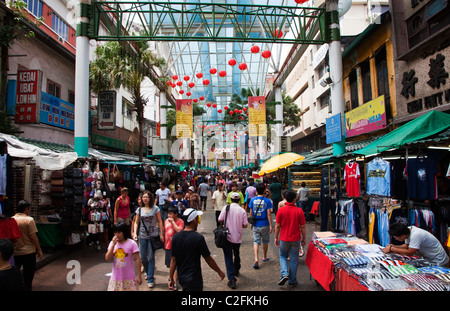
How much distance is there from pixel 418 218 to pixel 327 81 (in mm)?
7620

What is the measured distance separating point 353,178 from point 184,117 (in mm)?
12261

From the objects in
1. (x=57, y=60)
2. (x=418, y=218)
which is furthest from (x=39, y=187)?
(x=418, y=218)

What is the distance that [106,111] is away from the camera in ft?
44.6

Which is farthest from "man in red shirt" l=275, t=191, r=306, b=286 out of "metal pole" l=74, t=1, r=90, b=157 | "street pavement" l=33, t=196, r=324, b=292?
"metal pole" l=74, t=1, r=90, b=157

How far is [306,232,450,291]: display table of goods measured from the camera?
127 inches

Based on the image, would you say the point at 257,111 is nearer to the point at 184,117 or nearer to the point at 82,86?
the point at 184,117

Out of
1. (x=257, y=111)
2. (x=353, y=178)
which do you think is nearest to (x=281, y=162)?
(x=353, y=178)

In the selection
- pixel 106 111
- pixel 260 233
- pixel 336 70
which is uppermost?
pixel 336 70

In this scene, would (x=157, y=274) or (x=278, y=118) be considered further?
(x=278, y=118)

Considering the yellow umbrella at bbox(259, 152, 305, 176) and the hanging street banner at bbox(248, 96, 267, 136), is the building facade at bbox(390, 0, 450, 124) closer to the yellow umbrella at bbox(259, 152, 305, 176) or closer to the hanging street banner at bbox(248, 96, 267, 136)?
the yellow umbrella at bbox(259, 152, 305, 176)

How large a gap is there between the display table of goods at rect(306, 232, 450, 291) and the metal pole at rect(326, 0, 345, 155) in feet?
23.5

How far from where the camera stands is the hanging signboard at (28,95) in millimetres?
10055
